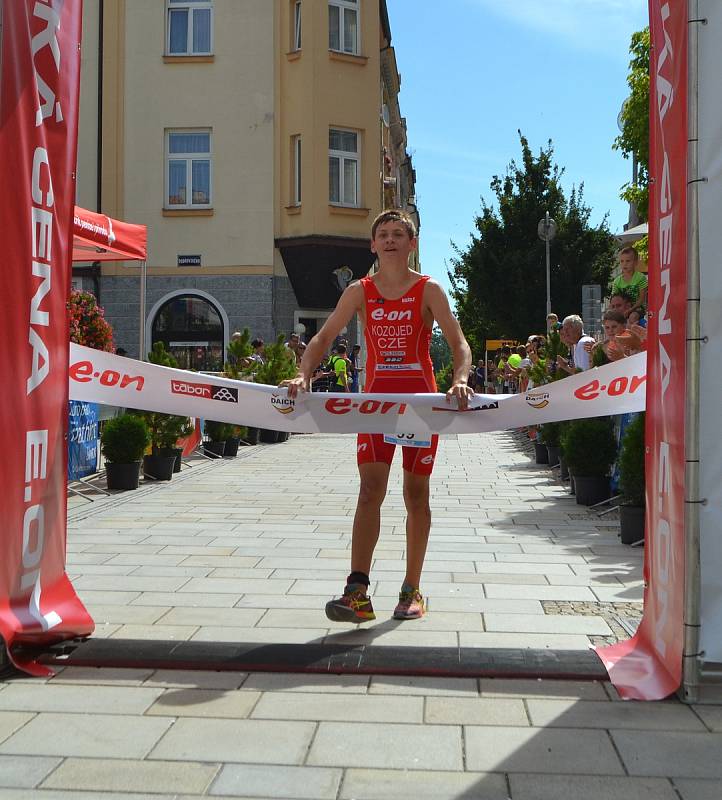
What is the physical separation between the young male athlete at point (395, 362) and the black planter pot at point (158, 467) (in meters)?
7.14

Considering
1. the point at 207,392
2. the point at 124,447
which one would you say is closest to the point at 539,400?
the point at 207,392

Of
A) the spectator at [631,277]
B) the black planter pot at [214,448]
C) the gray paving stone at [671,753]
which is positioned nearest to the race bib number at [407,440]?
the gray paving stone at [671,753]

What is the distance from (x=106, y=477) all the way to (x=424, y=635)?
7229mm

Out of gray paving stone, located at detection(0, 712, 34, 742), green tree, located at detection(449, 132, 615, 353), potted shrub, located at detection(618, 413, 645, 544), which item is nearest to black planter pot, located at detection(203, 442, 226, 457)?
potted shrub, located at detection(618, 413, 645, 544)

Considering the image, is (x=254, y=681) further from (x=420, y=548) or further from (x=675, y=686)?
(x=675, y=686)

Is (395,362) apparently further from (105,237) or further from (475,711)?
(105,237)

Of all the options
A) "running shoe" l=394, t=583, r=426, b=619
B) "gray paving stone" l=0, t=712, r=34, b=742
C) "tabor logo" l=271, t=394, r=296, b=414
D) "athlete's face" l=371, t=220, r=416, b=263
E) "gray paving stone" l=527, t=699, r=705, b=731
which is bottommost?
"gray paving stone" l=0, t=712, r=34, b=742

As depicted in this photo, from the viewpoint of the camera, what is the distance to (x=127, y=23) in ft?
85.0

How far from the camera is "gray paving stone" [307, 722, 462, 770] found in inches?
135

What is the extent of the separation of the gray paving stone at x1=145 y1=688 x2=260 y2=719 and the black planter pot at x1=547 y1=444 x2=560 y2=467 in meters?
10.2

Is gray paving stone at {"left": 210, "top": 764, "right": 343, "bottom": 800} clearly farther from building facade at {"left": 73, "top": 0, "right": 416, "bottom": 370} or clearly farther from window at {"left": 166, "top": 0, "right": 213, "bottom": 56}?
window at {"left": 166, "top": 0, "right": 213, "bottom": 56}

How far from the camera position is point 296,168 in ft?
85.3

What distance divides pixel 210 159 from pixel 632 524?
795 inches

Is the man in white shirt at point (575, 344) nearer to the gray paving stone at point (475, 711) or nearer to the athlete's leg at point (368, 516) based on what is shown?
the athlete's leg at point (368, 516)
